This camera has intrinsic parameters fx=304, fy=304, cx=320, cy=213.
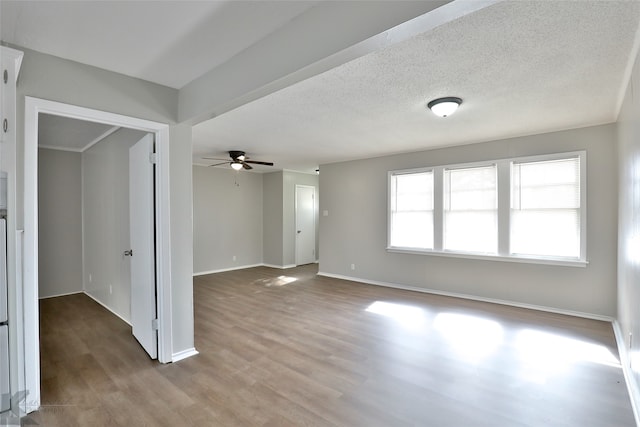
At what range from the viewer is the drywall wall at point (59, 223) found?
5012mm

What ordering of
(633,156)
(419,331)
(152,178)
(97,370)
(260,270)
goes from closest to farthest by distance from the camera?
(633,156) → (97,370) → (152,178) → (419,331) → (260,270)

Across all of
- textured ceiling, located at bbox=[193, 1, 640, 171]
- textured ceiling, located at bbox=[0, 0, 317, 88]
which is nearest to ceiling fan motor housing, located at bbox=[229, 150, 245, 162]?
textured ceiling, located at bbox=[193, 1, 640, 171]

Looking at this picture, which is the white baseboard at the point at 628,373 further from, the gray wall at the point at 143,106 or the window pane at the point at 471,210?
the gray wall at the point at 143,106

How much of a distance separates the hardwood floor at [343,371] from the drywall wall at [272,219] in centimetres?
343

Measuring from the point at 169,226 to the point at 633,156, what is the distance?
398cm

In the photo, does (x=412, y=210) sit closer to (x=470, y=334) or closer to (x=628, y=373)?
(x=470, y=334)

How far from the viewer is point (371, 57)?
2258 mm

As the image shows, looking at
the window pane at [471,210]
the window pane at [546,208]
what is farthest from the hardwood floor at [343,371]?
the window pane at [471,210]

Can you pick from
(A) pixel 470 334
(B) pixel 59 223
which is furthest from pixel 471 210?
(B) pixel 59 223

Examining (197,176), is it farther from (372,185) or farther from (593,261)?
(593,261)

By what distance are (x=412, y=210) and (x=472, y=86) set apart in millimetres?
3113

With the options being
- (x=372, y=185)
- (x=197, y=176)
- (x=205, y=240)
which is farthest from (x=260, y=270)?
(x=372, y=185)

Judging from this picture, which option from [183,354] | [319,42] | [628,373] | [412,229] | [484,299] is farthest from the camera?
[412,229]

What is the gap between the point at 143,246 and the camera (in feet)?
10.1
